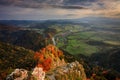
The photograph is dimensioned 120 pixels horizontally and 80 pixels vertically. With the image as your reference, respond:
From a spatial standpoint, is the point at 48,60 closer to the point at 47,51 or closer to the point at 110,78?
the point at 47,51

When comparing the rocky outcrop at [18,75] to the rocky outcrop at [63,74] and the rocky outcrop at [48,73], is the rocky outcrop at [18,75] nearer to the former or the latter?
the rocky outcrop at [48,73]

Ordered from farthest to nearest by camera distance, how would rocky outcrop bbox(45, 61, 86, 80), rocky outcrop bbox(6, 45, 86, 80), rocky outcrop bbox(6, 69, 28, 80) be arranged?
rocky outcrop bbox(45, 61, 86, 80)
rocky outcrop bbox(6, 45, 86, 80)
rocky outcrop bbox(6, 69, 28, 80)

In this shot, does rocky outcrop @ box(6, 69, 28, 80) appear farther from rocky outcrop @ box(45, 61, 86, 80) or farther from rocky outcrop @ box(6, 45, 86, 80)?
rocky outcrop @ box(45, 61, 86, 80)

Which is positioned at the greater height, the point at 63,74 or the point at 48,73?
the point at 48,73

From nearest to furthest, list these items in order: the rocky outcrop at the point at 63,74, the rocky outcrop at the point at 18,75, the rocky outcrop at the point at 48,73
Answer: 1. the rocky outcrop at the point at 18,75
2. the rocky outcrop at the point at 48,73
3. the rocky outcrop at the point at 63,74

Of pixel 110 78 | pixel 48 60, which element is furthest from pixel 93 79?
pixel 48 60

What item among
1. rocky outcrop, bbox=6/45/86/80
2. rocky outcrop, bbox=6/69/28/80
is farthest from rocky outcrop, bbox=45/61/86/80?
rocky outcrop, bbox=6/69/28/80

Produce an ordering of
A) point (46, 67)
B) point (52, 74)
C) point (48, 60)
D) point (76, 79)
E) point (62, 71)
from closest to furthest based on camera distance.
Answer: point (52, 74) < point (62, 71) < point (76, 79) < point (46, 67) < point (48, 60)

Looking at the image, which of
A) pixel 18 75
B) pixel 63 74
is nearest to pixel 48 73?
pixel 63 74

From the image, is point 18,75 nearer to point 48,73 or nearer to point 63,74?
point 48,73

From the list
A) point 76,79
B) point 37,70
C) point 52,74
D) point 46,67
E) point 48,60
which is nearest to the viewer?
point 37,70

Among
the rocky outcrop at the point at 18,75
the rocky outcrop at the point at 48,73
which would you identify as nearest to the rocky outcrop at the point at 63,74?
the rocky outcrop at the point at 48,73
